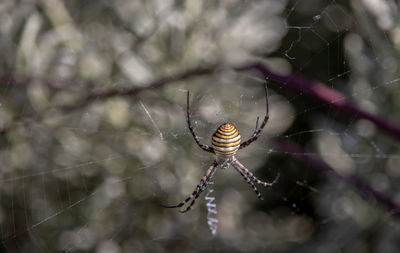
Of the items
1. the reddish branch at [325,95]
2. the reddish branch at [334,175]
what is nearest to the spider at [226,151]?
the reddish branch at [325,95]

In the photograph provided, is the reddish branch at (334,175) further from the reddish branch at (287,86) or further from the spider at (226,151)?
the reddish branch at (287,86)

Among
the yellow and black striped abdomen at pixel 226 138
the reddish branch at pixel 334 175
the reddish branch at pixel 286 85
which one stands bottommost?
the reddish branch at pixel 334 175

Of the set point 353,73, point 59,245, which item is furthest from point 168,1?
point 59,245

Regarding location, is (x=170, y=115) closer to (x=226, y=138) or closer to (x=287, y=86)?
(x=226, y=138)

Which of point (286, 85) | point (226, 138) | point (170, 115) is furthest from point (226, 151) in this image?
point (286, 85)

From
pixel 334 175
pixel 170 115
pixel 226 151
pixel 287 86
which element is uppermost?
pixel 287 86

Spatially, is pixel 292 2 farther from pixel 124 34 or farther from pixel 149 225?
pixel 149 225

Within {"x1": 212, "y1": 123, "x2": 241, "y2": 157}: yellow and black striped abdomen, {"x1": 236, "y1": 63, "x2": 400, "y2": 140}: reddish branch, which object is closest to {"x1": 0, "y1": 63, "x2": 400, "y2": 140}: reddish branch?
{"x1": 236, "y1": 63, "x2": 400, "y2": 140}: reddish branch
